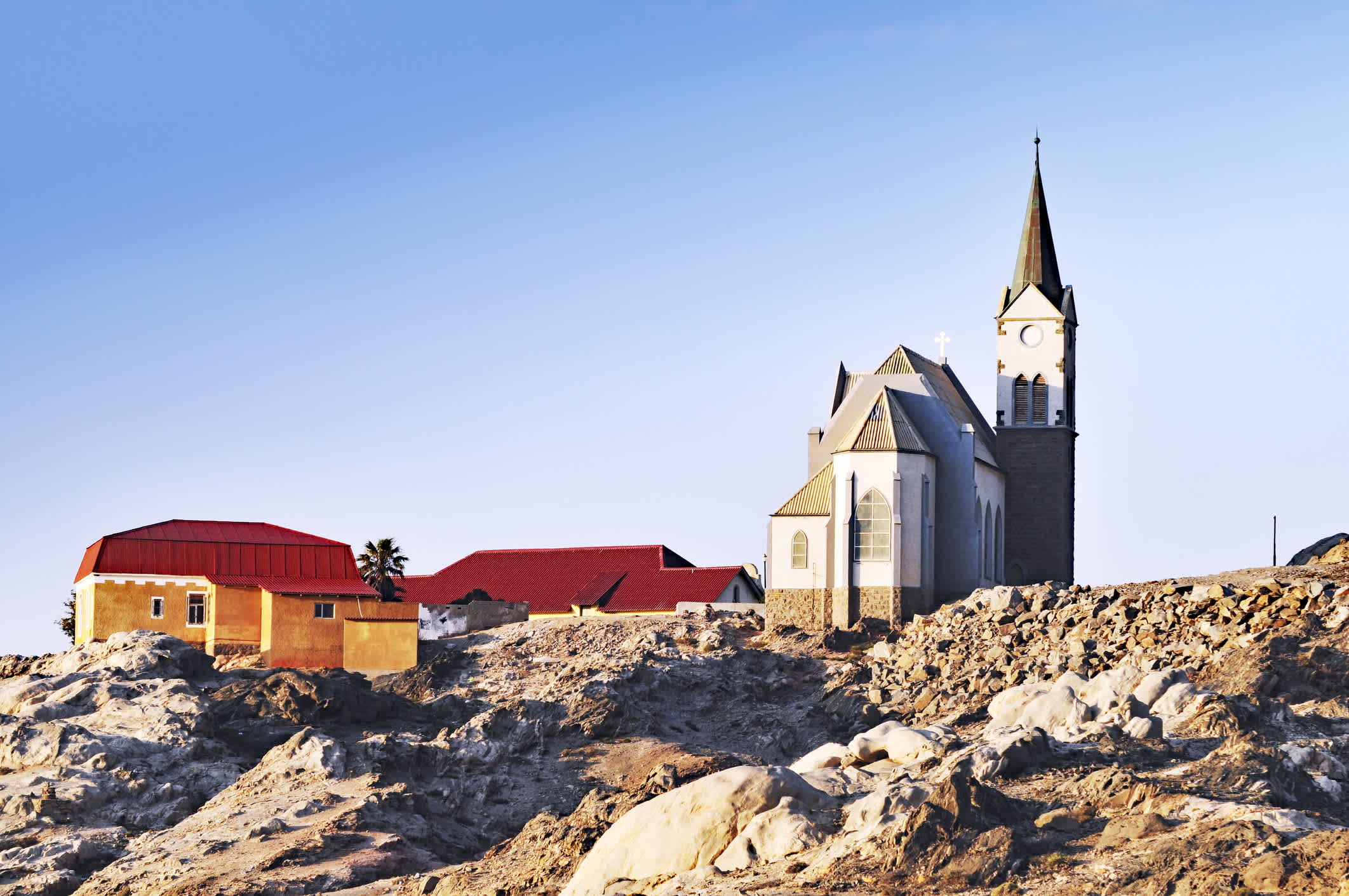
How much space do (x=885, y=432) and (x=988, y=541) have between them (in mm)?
7207

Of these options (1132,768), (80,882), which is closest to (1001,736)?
(1132,768)

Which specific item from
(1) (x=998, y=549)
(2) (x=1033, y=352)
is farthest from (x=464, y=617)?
(2) (x=1033, y=352)

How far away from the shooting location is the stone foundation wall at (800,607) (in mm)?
53844

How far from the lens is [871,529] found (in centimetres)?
5409

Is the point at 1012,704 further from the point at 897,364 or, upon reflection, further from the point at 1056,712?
the point at 897,364

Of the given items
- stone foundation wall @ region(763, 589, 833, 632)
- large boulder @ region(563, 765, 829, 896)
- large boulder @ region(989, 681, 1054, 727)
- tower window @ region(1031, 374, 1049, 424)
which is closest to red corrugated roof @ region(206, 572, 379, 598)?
stone foundation wall @ region(763, 589, 833, 632)

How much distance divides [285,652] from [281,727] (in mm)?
11803

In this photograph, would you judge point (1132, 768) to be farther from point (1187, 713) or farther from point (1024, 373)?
point (1024, 373)

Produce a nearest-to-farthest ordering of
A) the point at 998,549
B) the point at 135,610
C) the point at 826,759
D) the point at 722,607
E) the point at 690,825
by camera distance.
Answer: the point at 690,825
the point at 826,759
the point at 135,610
the point at 722,607
the point at 998,549

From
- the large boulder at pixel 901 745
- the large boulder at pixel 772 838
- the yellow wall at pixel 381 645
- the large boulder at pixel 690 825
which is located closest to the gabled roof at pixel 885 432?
the yellow wall at pixel 381 645

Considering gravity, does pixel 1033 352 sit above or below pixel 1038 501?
above

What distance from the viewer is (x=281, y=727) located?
4122 centimetres

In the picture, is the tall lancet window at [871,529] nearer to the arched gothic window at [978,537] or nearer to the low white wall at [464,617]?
the arched gothic window at [978,537]

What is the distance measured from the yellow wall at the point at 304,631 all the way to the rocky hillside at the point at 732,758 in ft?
10.6
